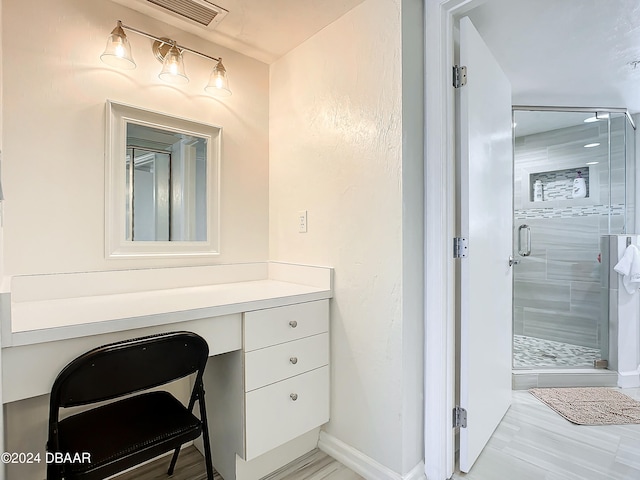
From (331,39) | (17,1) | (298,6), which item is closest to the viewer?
(17,1)

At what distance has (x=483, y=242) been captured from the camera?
169 centimetres

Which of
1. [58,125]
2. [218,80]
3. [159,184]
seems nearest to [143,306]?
[159,184]

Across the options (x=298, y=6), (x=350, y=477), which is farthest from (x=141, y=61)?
(x=350, y=477)

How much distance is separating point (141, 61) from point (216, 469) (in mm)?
1986

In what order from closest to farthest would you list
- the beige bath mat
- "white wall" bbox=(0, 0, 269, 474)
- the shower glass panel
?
"white wall" bbox=(0, 0, 269, 474) → the beige bath mat → the shower glass panel

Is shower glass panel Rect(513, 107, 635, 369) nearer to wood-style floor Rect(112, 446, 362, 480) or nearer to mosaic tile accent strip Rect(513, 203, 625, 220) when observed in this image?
mosaic tile accent strip Rect(513, 203, 625, 220)

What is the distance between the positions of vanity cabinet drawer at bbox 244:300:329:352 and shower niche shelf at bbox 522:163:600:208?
2.85 meters

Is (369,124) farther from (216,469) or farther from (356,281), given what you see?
(216,469)

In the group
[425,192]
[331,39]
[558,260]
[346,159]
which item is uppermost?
[331,39]

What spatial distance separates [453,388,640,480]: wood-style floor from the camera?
1.59 meters

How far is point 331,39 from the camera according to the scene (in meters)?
1.78

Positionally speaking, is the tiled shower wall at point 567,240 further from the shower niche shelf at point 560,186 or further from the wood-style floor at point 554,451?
the wood-style floor at point 554,451

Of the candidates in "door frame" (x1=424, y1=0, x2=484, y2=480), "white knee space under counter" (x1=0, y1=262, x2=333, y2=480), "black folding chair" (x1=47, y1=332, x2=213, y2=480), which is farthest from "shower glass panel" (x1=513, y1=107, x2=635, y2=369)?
"black folding chair" (x1=47, y1=332, x2=213, y2=480)

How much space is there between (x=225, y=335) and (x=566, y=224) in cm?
336
